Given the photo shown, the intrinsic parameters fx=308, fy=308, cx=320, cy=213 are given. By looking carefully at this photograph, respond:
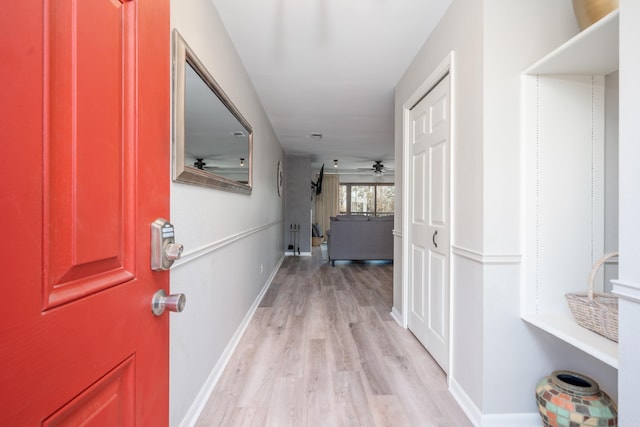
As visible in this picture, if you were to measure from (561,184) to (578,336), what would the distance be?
686 millimetres

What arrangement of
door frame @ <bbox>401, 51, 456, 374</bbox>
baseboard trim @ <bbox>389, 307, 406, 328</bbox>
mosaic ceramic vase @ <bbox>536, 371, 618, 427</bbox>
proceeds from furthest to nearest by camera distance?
baseboard trim @ <bbox>389, 307, 406, 328</bbox> → door frame @ <bbox>401, 51, 456, 374</bbox> → mosaic ceramic vase @ <bbox>536, 371, 618, 427</bbox>

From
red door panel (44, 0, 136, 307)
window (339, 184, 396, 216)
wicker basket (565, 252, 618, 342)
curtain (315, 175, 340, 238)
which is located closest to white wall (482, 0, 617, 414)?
wicker basket (565, 252, 618, 342)

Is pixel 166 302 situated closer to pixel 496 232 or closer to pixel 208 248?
pixel 208 248

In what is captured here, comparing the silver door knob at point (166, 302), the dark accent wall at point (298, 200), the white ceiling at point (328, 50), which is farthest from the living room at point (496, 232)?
the dark accent wall at point (298, 200)

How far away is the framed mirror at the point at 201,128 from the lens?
1308mm

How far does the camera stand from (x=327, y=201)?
10.0 metres

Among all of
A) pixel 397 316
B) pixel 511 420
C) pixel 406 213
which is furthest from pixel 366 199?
pixel 511 420

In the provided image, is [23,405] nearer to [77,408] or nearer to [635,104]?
[77,408]

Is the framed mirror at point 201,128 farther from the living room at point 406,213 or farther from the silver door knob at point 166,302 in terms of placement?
the silver door knob at point 166,302

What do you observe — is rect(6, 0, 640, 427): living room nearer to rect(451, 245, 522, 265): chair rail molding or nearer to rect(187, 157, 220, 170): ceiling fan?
rect(451, 245, 522, 265): chair rail molding

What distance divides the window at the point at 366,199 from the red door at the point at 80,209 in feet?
32.3

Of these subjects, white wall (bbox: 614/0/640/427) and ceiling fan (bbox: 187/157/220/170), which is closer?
white wall (bbox: 614/0/640/427)

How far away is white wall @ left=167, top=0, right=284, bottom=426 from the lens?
1.35 meters

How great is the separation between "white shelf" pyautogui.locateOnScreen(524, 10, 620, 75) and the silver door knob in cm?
159
